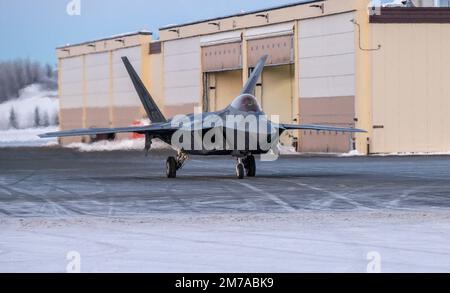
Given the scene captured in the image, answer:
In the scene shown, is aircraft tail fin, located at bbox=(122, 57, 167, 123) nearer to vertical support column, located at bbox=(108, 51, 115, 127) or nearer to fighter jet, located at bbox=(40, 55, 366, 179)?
fighter jet, located at bbox=(40, 55, 366, 179)

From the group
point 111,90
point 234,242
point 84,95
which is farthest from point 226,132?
point 84,95

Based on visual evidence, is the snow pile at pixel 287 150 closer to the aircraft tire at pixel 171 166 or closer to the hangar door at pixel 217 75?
the hangar door at pixel 217 75

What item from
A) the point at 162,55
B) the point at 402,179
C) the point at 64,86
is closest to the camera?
the point at 402,179

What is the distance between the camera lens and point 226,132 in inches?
1017

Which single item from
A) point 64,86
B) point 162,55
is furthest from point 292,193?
point 64,86

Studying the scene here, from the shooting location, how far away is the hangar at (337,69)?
48125mm

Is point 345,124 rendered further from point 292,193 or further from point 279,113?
point 292,193

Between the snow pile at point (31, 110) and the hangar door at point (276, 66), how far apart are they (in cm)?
2726

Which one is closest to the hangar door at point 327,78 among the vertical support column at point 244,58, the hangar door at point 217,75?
the vertical support column at point 244,58

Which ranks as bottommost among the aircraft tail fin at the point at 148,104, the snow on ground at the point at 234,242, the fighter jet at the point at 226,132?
the snow on ground at the point at 234,242

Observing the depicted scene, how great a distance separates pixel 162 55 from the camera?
67.5m

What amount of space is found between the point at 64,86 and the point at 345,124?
40.0 meters

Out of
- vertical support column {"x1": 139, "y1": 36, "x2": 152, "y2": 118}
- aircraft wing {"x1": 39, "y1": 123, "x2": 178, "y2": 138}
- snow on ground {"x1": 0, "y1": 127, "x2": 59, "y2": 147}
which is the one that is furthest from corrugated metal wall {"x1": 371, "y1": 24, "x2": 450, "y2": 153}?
snow on ground {"x1": 0, "y1": 127, "x2": 59, "y2": 147}

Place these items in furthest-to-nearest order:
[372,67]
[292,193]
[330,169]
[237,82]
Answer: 1. [237,82]
2. [372,67]
3. [330,169]
4. [292,193]
